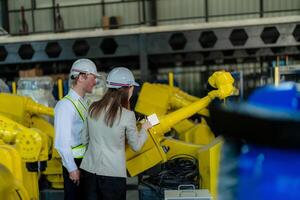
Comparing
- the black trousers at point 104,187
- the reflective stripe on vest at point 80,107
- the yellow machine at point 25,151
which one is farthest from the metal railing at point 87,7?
the black trousers at point 104,187

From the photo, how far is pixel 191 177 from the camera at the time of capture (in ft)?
14.5

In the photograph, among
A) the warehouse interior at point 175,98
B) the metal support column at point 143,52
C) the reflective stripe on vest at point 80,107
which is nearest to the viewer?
the warehouse interior at point 175,98

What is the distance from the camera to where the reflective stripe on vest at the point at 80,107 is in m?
3.68

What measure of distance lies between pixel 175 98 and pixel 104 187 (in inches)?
98.8

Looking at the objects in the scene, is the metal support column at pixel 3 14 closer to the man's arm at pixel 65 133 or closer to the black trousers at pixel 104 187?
the man's arm at pixel 65 133

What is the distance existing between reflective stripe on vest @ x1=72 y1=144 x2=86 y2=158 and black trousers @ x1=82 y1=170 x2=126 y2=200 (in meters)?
0.18

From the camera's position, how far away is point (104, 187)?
139 inches

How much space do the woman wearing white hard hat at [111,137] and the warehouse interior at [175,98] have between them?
0.46m

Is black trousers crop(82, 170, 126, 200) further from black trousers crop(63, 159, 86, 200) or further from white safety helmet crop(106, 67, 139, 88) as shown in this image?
white safety helmet crop(106, 67, 139, 88)

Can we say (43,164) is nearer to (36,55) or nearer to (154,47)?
(154,47)

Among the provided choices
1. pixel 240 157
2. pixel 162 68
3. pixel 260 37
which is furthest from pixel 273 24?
pixel 240 157

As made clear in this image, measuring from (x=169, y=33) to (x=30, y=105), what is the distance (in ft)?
15.3

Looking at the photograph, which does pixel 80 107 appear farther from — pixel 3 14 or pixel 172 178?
pixel 3 14

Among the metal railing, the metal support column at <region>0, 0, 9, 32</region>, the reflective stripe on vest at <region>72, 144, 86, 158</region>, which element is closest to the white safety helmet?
the reflective stripe on vest at <region>72, 144, 86, 158</region>
